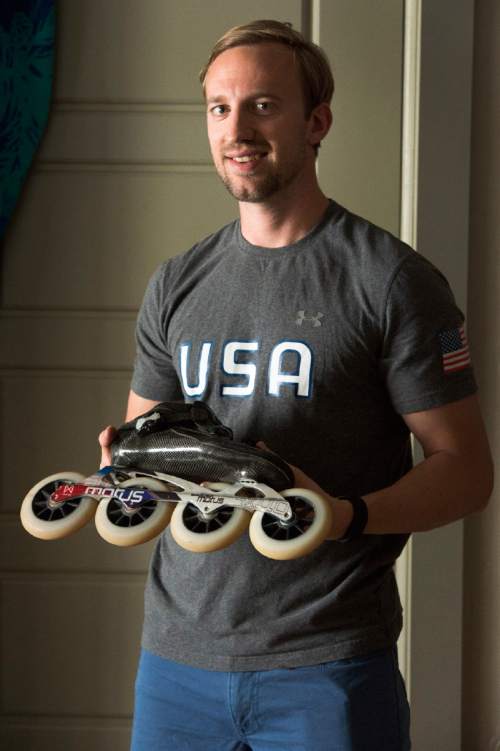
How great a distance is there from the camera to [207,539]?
3.68 feet

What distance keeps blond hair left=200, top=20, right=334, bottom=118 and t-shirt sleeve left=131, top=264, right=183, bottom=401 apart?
346 millimetres

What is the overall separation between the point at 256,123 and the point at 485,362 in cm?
100

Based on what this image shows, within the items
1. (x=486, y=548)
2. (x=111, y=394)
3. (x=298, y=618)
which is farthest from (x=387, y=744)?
(x=111, y=394)

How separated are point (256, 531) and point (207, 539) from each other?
0.21 feet

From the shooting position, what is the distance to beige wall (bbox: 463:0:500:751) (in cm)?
206

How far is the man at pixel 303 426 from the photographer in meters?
1.22

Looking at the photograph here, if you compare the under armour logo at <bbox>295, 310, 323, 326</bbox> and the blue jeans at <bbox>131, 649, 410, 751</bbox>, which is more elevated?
the under armour logo at <bbox>295, 310, 323, 326</bbox>

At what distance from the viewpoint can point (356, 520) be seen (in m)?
1.15

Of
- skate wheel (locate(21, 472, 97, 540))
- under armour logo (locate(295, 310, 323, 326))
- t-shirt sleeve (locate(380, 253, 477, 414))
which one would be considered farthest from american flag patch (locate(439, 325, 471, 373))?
skate wheel (locate(21, 472, 97, 540))

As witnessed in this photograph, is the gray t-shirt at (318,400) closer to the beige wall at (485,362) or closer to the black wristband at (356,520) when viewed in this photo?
the black wristband at (356,520)

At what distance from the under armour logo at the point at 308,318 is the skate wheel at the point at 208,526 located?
26 centimetres

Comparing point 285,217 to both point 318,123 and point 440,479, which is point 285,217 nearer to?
point 318,123

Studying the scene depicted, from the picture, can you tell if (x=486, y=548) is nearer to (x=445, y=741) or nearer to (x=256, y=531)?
(x=445, y=741)

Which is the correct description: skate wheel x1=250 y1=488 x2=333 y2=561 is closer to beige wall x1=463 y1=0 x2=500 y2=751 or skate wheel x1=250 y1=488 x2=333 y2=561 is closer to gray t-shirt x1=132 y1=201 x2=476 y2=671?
gray t-shirt x1=132 y1=201 x2=476 y2=671
